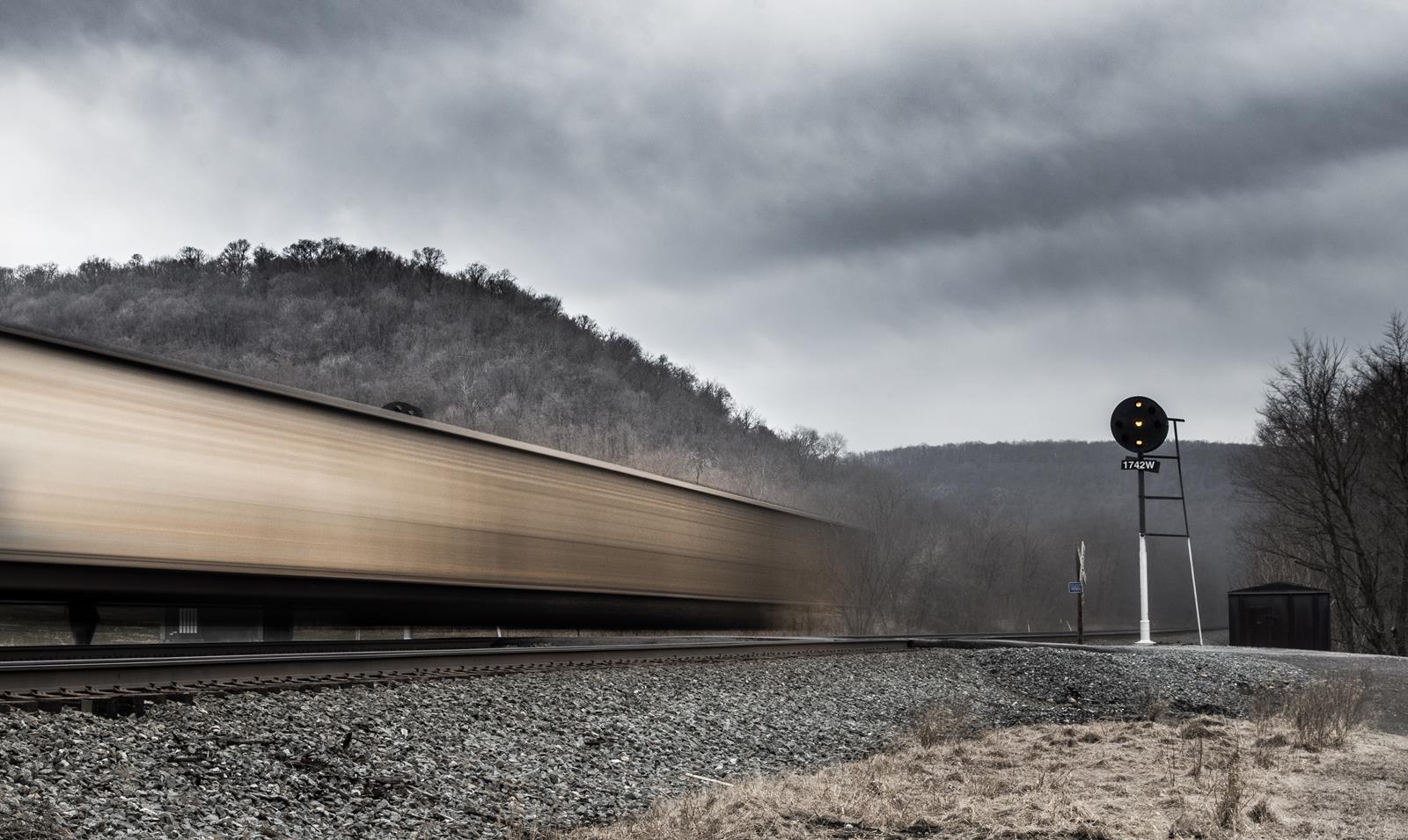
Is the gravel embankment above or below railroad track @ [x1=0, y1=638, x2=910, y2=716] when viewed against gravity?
below

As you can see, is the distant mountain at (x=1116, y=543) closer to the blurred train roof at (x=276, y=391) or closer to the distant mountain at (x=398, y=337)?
the distant mountain at (x=398, y=337)

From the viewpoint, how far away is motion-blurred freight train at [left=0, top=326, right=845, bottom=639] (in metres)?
9.72

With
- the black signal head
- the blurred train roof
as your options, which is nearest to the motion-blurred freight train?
→ the blurred train roof

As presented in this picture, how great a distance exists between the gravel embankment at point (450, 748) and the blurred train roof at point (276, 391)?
4212mm

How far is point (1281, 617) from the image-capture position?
25.2 metres

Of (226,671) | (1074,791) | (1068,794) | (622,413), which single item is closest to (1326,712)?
(1074,791)

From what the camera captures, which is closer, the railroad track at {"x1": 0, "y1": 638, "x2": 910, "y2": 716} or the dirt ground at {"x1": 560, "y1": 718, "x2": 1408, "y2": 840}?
the dirt ground at {"x1": 560, "y1": 718, "x2": 1408, "y2": 840}

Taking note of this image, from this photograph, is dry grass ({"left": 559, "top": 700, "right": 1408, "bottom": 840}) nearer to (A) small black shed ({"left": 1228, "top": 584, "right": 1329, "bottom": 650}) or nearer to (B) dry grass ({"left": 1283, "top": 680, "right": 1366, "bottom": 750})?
(B) dry grass ({"left": 1283, "top": 680, "right": 1366, "bottom": 750})

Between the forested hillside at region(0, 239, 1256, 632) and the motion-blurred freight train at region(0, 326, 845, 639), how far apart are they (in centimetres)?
1968

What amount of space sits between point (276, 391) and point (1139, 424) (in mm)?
18206

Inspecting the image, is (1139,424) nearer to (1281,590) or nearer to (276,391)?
(1281,590)

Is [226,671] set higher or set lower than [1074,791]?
higher

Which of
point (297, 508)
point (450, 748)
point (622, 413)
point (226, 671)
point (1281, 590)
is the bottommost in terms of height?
point (450, 748)

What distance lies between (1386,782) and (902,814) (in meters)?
3.80
